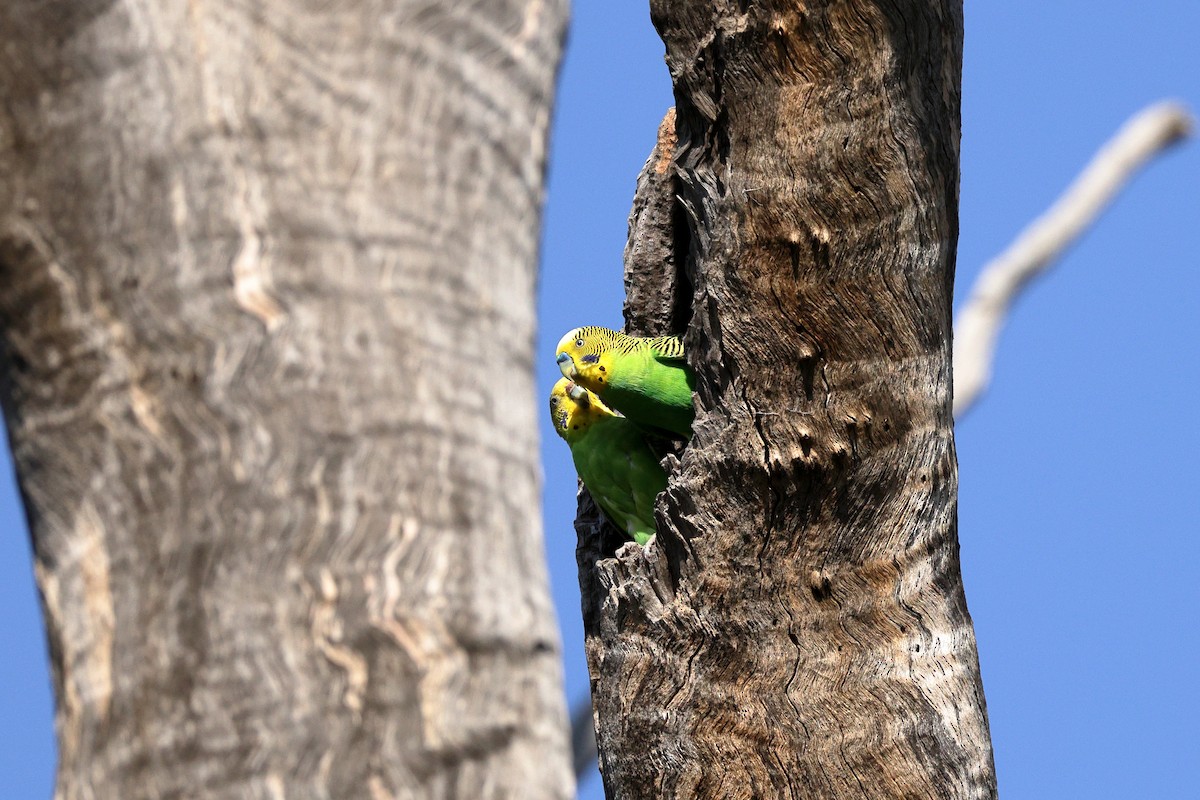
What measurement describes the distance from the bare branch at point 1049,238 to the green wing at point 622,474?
356cm

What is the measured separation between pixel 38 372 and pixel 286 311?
1.20 feet

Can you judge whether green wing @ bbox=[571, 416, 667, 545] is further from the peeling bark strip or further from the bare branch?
the bare branch

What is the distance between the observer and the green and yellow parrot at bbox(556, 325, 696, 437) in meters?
4.09

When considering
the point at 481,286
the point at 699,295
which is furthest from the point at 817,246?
the point at 481,286

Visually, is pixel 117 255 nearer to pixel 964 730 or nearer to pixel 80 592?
pixel 80 592

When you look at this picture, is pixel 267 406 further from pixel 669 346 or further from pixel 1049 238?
pixel 1049 238

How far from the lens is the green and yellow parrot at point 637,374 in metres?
4.09

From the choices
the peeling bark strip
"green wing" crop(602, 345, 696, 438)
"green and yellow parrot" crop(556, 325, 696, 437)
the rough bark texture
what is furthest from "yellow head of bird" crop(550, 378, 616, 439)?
the rough bark texture

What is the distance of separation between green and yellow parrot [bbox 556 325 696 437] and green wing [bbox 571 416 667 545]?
14cm

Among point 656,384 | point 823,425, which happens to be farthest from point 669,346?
point 823,425

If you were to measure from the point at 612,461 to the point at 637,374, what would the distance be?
1.44ft

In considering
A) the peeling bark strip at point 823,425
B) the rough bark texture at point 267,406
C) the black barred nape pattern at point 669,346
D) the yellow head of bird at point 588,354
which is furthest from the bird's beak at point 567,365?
the rough bark texture at point 267,406

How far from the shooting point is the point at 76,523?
1650 mm

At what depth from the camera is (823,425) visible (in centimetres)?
341
